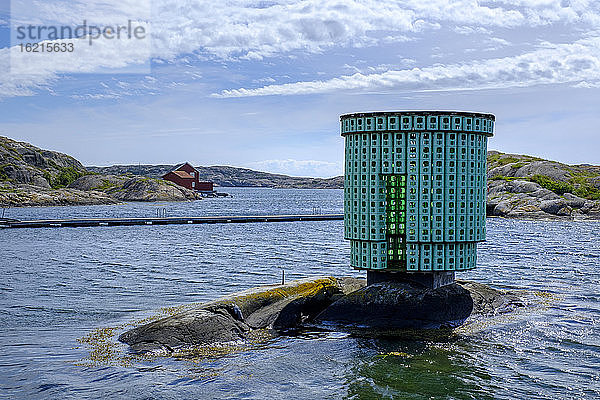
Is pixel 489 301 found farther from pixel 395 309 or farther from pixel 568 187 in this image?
pixel 568 187

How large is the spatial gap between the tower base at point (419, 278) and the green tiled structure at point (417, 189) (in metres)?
0.44

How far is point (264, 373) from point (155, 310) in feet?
40.0

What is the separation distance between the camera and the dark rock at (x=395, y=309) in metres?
27.0

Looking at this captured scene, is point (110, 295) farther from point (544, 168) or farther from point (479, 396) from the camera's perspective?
point (544, 168)

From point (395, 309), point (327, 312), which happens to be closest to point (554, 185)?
point (395, 309)

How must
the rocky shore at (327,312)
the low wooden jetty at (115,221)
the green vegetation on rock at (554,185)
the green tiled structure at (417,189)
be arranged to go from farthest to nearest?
the green vegetation on rock at (554,185) → the low wooden jetty at (115,221) → the green tiled structure at (417,189) → the rocky shore at (327,312)

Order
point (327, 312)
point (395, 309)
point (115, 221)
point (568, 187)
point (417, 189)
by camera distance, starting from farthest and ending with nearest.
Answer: point (568, 187), point (115, 221), point (327, 312), point (417, 189), point (395, 309)

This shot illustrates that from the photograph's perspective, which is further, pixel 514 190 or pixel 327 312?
pixel 514 190

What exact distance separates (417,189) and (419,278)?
4.25 metres

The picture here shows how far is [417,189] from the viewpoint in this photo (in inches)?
1112

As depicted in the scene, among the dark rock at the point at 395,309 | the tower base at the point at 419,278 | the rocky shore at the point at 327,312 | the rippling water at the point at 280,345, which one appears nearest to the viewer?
the rippling water at the point at 280,345

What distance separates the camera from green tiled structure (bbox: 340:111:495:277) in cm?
2814

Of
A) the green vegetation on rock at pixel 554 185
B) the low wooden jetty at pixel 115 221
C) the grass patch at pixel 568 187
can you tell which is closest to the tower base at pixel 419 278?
the low wooden jetty at pixel 115 221

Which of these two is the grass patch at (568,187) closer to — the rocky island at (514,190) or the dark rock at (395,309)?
the rocky island at (514,190)
